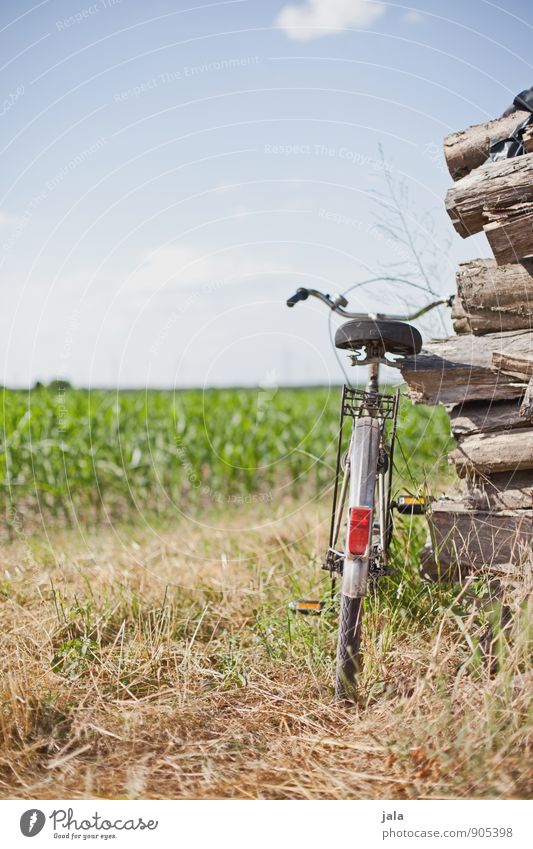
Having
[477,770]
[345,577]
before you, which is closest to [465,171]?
[345,577]

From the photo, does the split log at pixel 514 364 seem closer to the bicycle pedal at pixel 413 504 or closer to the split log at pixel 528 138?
the bicycle pedal at pixel 413 504

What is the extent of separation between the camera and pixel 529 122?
2.86m

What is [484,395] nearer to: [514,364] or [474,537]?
[514,364]

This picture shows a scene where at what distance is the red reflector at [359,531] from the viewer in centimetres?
262

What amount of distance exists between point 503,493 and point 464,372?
576 mm

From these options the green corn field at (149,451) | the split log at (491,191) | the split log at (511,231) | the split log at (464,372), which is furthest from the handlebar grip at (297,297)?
the green corn field at (149,451)

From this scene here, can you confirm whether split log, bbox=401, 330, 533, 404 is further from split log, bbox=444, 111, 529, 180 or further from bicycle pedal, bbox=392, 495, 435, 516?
split log, bbox=444, 111, 529, 180

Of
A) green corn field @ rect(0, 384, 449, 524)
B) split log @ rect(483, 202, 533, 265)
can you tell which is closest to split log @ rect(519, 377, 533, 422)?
split log @ rect(483, 202, 533, 265)

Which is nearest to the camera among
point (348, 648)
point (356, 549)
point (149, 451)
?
point (356, 549)

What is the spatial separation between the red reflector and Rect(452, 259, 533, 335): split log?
1.19 meters

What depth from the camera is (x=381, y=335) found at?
2848 millimetres

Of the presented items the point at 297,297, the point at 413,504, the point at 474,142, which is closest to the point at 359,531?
the point at 413,504

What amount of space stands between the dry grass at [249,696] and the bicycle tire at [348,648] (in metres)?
0.07
